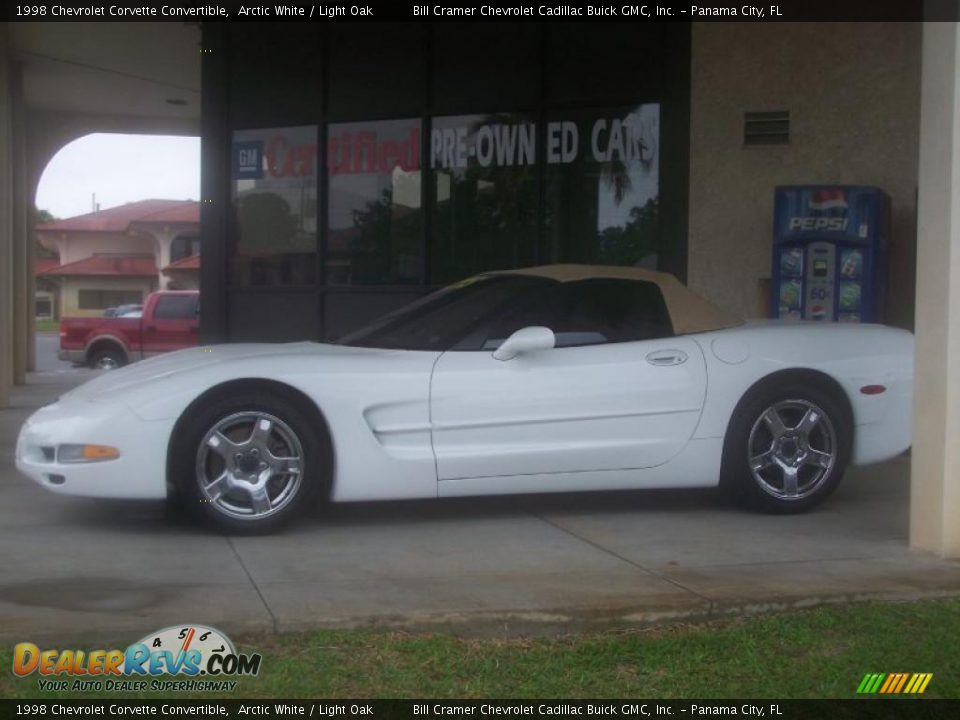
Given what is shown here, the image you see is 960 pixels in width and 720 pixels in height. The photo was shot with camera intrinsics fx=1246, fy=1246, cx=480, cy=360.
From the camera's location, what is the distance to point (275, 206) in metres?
12.7

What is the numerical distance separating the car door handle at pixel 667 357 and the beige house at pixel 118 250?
41.1 meters

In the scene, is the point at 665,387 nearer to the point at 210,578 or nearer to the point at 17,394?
the point at 210,578

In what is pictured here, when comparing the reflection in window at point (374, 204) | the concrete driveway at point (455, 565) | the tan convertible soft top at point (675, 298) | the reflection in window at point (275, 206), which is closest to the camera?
the concrete driveway at point (455, 565)

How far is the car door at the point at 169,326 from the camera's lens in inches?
851

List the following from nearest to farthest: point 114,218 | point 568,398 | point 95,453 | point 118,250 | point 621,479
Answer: point 95,453 → point 568,398 → point 621,479 → point 118,250 → point 114,218

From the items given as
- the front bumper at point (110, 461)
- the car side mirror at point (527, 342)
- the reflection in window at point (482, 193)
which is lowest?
the front bumper at point (110, 461)

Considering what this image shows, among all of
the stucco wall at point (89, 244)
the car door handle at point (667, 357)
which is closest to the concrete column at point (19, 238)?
the car door handle at point (667, 357)

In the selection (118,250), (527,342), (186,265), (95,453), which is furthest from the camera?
(118,250)

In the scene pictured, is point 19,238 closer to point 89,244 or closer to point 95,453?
point 95,453

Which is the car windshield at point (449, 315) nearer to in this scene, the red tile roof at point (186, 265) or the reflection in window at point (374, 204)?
the reflection in window at point (374, 204)

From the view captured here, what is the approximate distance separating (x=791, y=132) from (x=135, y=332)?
14.5 metres

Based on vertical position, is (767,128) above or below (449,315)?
above

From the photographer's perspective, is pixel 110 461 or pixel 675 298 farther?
pixel 675 298

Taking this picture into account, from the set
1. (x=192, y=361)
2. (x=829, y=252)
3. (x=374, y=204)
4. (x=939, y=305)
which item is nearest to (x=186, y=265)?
(x=374, y=204)
